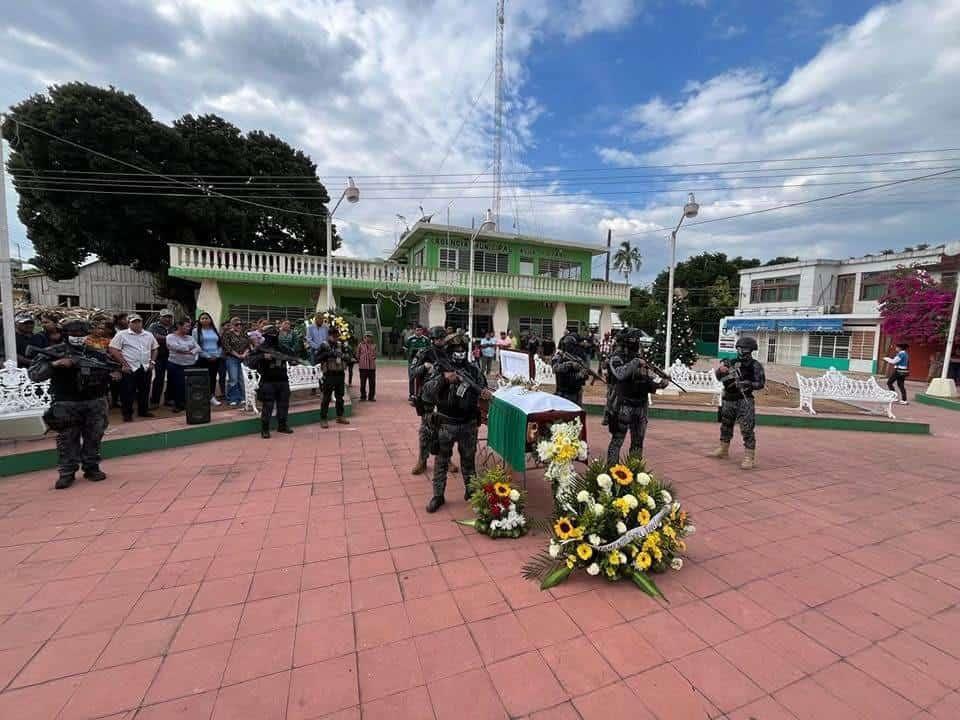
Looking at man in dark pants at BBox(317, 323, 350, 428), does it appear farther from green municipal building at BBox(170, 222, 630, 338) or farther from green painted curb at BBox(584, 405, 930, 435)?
green municipal building at BBox(170, 222, 630, 338)

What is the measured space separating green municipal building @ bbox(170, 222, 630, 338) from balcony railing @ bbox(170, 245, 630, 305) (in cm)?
4

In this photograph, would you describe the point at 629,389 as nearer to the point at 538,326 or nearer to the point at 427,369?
the point at 427,369

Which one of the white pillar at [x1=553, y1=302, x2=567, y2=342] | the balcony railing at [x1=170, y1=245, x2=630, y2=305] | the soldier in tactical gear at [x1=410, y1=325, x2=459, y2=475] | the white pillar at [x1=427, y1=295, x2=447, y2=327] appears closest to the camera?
the soldier in tactical gear at [x1=410, y1=325, x2=459, y2=475]

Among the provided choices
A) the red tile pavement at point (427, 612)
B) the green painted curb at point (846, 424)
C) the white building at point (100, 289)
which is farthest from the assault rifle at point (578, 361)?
the white building at point (100, 289)

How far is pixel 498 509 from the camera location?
3463 mm

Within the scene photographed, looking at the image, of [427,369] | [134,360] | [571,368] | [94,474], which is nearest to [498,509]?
[427,369]

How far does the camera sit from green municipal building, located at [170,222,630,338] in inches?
651

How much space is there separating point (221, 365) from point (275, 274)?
1001cm

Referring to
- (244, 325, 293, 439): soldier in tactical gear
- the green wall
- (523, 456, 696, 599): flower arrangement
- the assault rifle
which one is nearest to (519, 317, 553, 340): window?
the green wall

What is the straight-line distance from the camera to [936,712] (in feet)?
6.25

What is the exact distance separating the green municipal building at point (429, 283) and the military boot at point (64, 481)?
1253 centimetres

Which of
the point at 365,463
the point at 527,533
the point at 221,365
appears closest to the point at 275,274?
the point at 221,365

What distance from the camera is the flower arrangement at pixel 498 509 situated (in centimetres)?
346

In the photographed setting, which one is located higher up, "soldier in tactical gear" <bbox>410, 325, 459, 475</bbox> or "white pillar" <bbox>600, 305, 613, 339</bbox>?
"white pillar" <bbox>600, 305, 613, 339</bbox>
